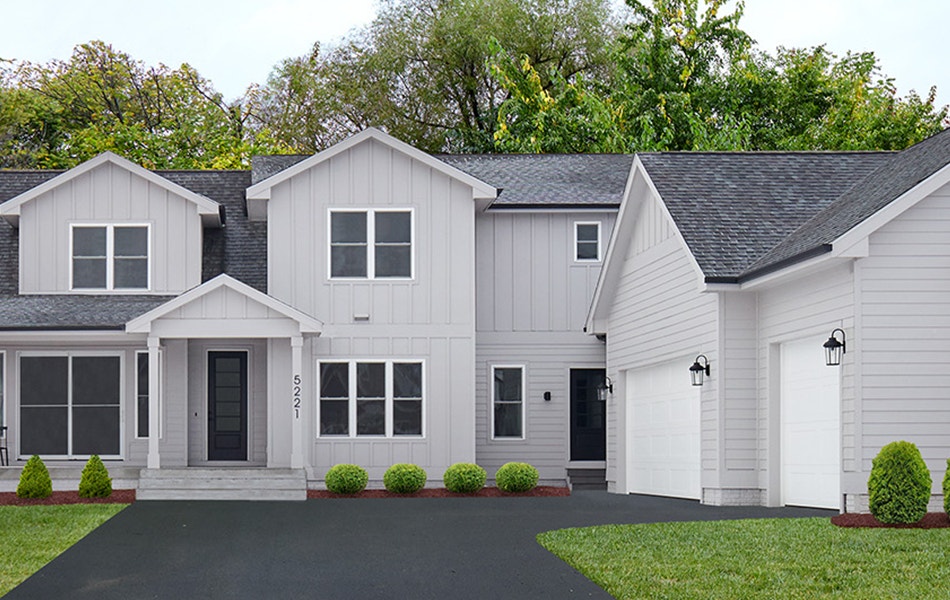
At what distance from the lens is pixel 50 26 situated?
4716cm

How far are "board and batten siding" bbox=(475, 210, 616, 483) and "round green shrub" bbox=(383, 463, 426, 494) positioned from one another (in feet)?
11.2

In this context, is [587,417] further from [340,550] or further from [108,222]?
[340,550]

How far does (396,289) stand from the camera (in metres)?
23.4

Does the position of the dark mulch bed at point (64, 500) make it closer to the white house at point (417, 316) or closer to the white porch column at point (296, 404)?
the white house at point (417, 316)

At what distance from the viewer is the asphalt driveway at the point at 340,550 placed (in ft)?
35.8

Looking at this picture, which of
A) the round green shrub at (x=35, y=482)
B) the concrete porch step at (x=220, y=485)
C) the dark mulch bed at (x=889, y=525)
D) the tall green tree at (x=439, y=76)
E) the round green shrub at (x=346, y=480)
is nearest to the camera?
the dark mulch bed at (x=889, y=525)

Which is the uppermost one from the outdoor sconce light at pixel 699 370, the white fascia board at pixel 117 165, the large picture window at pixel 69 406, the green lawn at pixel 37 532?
the white fascia board at pixel 117 165

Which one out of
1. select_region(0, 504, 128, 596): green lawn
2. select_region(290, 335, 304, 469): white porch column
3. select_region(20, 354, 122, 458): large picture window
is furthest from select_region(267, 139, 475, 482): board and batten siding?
select_region(0, 504, 128, 596): green lawn

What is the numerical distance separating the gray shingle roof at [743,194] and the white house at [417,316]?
48 millimetres

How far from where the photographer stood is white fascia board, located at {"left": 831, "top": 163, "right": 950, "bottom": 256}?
15.3 metres

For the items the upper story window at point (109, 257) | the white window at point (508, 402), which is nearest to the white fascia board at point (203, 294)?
the upper story window at point (109, 257)

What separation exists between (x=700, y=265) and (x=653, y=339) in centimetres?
331

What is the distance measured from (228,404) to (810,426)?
10.7m

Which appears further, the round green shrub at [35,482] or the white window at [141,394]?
the white window at [141,394]
